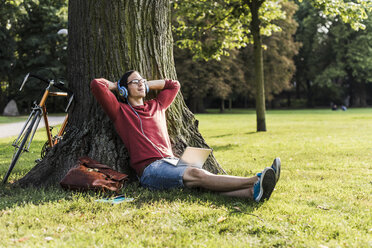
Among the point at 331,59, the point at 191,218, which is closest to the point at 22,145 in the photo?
the point at 191,218

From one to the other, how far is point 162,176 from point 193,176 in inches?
14.6

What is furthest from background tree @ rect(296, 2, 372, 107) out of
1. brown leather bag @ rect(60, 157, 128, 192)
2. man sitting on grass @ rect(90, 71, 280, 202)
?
brown leather bag @ rect(60, 157, 128, 192)

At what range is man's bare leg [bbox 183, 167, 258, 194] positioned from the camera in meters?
4.09

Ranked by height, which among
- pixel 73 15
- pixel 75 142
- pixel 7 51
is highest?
pixel 7 51

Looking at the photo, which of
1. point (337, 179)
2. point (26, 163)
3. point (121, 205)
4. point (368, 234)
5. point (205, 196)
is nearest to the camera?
point (368, 234)

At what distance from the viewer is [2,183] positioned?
17.1ft

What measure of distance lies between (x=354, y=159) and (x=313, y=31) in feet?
151

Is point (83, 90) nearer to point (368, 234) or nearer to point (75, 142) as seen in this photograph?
point (75, 142)

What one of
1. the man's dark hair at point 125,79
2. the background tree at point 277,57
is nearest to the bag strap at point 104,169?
A: the man's dark hair at point 125,79

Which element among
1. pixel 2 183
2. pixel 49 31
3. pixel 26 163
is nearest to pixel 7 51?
pixel 49 31

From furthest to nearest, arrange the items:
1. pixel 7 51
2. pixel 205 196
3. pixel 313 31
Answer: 1. pixel 313 31
2. pixel 7 51
3. pixel 205 196

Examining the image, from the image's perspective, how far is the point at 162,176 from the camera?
442 centimetres

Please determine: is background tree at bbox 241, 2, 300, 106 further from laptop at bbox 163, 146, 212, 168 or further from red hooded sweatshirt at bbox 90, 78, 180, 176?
laptop at bbox 163, 146, 212, 168

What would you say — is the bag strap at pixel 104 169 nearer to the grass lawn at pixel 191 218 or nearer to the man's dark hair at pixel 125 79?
the grass lawn at pixel 191 218
